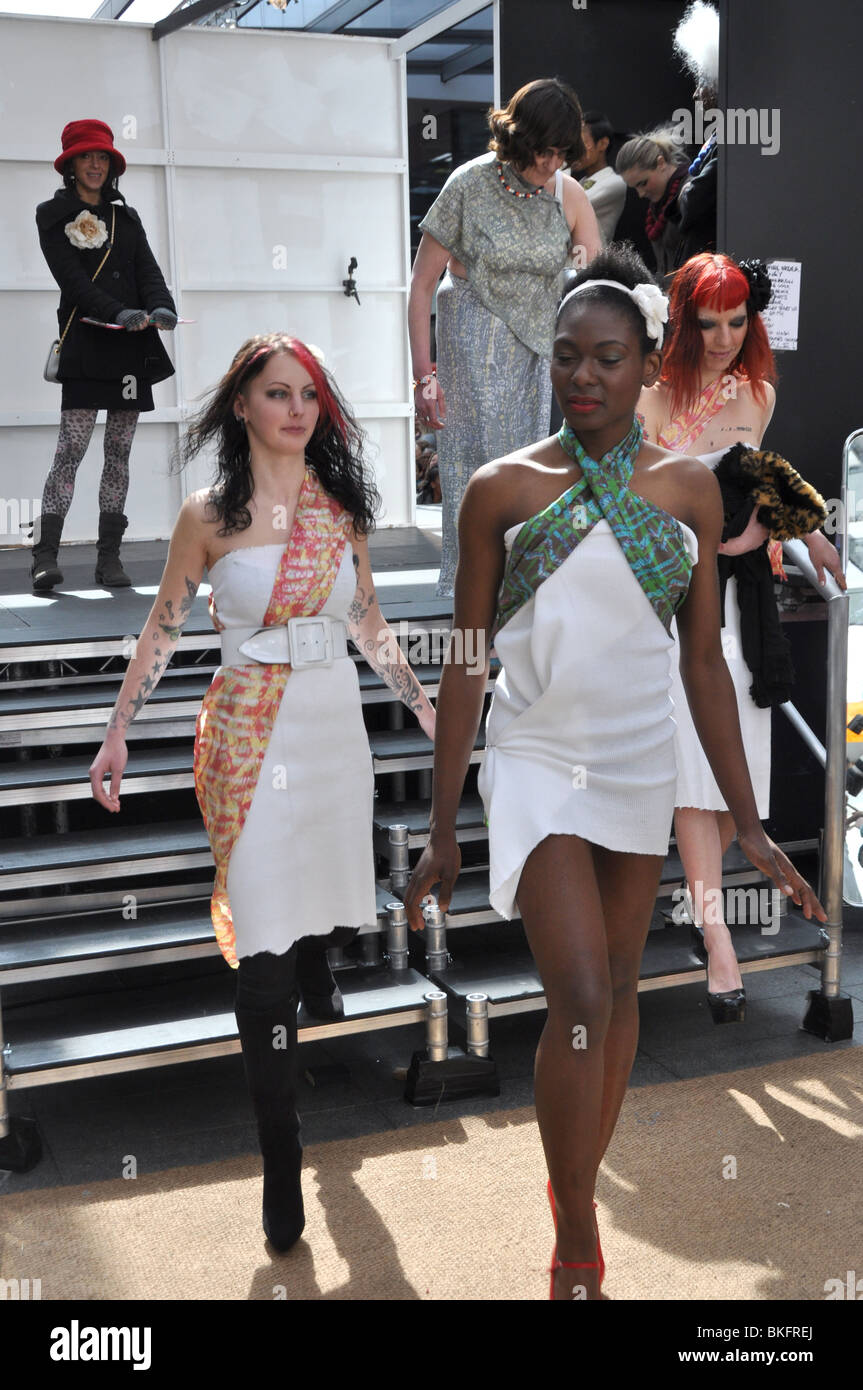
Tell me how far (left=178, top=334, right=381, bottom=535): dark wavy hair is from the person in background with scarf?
2953 mm

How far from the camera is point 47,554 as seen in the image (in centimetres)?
614

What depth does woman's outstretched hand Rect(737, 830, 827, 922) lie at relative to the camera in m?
2.74

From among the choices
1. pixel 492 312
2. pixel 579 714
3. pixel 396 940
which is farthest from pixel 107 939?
pixel 492 312

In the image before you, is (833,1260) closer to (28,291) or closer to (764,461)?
(764,461)

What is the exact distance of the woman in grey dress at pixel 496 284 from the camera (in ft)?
15.5

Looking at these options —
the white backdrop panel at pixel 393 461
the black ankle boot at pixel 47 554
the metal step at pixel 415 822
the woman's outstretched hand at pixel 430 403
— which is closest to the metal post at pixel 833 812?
the metal step at pixel 415 822

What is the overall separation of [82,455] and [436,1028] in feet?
10.7

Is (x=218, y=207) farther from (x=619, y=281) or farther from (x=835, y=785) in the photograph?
(x=619, y=281)

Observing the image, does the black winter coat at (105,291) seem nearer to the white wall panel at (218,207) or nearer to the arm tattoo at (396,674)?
the white wall panel at (218,207)

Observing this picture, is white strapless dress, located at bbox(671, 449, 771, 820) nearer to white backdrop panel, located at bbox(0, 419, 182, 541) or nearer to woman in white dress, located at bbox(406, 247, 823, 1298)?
woman in white dress, located at bbox(406, 247, 823, 1298)

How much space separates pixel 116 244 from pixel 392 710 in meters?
2.38

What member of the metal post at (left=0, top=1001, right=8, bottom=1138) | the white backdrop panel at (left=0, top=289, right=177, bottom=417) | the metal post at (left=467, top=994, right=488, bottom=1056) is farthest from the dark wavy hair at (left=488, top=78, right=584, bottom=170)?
the white backdrop panel at (left=0, top=289, right=177, bottom=417)

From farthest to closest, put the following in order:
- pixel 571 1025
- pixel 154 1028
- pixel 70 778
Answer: pixel 70 778 < pixel 154 1028 < pixel 571 1025

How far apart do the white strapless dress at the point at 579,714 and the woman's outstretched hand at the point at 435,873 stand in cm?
10
